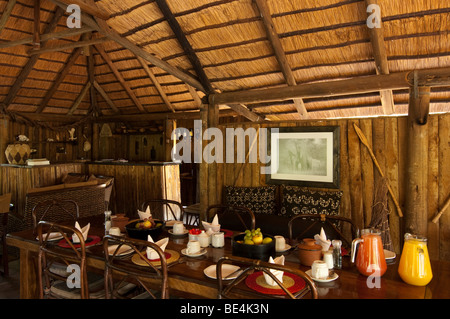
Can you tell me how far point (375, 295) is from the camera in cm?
156

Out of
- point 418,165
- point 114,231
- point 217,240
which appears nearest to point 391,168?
point 418,165

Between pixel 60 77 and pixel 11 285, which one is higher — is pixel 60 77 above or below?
above

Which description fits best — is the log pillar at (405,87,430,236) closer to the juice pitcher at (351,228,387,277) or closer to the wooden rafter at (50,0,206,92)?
the juice pitcher at (351,228,387,277)

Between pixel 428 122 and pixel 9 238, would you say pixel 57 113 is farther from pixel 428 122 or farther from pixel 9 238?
pixel 428 122

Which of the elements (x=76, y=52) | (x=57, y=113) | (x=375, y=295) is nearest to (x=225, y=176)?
(x=375, y=295)

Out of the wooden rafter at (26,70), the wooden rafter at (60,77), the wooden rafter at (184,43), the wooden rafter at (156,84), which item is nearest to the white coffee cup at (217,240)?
the wooden rafter at (184,43)

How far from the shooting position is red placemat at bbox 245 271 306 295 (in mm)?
1581

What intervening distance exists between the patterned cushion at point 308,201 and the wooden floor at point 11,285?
302 cm

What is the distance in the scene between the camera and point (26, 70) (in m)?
6.74

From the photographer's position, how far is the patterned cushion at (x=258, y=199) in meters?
4.41

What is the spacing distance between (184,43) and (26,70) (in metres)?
3.96

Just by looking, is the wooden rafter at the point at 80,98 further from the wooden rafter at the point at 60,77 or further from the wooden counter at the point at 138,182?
the wooden counter at the point at 138,182

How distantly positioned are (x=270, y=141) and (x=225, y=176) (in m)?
0.85

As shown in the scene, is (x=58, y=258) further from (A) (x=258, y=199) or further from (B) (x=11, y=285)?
(A) (x=258, y=199)
